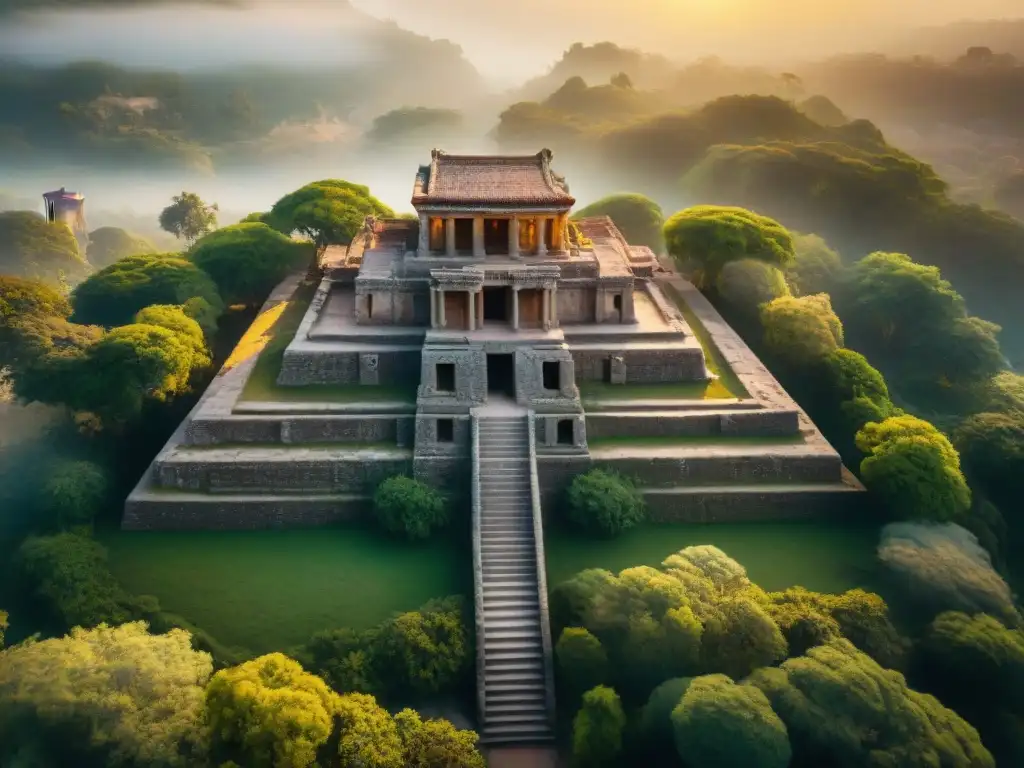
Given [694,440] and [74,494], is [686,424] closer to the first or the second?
[694,440]

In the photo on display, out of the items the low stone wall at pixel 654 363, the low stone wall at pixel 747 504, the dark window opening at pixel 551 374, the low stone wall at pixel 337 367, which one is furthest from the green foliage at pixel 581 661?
the low stone wall at pixel 337 367

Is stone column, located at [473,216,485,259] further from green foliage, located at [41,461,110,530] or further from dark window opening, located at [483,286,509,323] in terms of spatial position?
green foliage, located at [41,461,110,530]

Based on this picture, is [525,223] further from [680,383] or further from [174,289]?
[174,289]

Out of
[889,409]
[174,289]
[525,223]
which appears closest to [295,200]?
[174,289]

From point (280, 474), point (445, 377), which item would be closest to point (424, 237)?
point (445, 377)

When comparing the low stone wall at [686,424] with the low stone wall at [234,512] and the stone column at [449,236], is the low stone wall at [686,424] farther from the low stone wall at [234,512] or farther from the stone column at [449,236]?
Answer: the stone column at [449,236]

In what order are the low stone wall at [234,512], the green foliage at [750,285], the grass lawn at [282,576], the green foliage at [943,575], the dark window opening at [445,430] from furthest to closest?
1. the green foliage at [750,285]
2. the dark window opening at [445,430]
3. the low stone wall at [234,512]
4. the grass lawn at [282,576]
5. the green foliage at [943,575]
